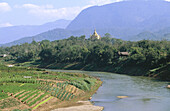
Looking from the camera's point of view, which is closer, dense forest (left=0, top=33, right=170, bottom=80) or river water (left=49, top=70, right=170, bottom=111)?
river water (left=49, top=70, right=170, bottom=111)

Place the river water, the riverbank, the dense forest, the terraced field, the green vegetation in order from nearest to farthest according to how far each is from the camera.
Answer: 1. the green vegetation
2. the terraced field
3. the river water
4. the riverbank
5. the dense forest

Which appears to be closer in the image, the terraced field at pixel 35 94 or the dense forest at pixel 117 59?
the terraced field at pixel 35 94

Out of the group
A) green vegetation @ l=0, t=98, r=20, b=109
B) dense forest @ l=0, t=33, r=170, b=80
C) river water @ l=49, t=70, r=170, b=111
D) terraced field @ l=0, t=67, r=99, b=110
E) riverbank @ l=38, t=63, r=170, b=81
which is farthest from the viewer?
dense forest @ l=0, t=33, r=170, b=80

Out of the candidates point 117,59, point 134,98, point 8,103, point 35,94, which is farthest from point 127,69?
point 8,103

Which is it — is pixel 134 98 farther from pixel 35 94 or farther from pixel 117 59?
pixel 117 59

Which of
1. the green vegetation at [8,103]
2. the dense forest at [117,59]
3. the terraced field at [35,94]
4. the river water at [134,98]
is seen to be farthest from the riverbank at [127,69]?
the green vegetation at [8,103]

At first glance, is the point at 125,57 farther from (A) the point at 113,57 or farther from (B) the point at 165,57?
(B) the point at 165,57

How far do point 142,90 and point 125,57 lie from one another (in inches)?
1928

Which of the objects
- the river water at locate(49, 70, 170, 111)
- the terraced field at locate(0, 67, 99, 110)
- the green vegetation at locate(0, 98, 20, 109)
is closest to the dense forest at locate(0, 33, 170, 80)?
the river water at locate(49, 70, 170, 111)

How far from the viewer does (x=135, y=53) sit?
324ft

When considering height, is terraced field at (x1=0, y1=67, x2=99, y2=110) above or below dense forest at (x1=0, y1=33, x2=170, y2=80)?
below

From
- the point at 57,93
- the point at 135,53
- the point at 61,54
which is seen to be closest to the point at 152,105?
the point at 57,93

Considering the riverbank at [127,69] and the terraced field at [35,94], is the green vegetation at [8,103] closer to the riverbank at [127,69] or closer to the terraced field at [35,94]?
the terraced field at [35,94]

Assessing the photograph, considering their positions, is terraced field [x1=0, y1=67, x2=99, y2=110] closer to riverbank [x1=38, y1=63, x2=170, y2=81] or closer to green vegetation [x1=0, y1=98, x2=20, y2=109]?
green vegetation [x1=0, y1=98, x2=20, y2=109]
